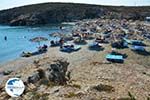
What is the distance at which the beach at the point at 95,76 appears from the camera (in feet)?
105

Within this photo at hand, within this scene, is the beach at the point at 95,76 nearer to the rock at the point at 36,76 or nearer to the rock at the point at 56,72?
the rock at the point at 36,76

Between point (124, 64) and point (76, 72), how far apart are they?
Result: 11923 millimetres

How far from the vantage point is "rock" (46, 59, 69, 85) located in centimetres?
3691

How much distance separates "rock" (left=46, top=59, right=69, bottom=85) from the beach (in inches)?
38.9

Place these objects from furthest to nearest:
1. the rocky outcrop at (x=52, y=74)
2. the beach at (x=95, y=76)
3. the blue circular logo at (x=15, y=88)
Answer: the rocky outcrop at (x=52, y=74), the beach at (x=95, y=76), the blue circular logo at (x=15, y=88)

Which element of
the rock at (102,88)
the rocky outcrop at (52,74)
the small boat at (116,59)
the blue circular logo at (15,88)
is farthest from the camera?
the small boat at (116,59)

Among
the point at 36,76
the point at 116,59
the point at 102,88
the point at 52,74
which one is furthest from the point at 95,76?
the point at 36,76

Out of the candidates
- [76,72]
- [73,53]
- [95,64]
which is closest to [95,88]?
[76,72]

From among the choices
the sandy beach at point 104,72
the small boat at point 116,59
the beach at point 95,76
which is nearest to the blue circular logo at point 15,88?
the beach at point 95,76

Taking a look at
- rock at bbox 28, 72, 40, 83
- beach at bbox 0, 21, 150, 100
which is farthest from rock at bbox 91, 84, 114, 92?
rock at bbox 28, 72, 40, 83

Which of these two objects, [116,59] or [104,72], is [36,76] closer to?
[104,72]

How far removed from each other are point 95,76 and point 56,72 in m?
11.9

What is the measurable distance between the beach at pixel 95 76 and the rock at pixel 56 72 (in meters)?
0.99

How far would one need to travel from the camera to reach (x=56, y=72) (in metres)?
38.4
